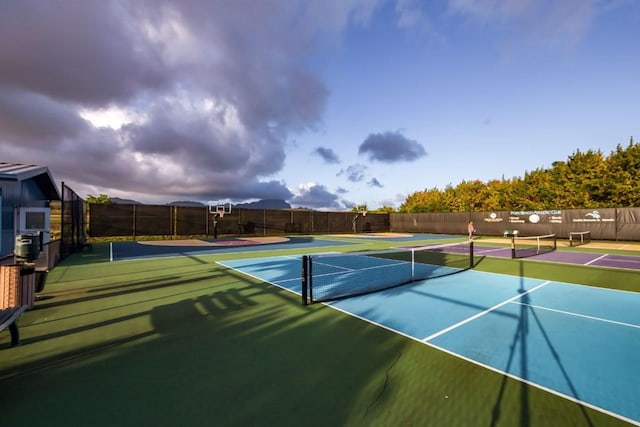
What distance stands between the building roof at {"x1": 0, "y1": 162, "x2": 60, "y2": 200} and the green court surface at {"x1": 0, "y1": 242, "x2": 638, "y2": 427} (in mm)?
3773

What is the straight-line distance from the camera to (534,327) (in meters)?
4.97

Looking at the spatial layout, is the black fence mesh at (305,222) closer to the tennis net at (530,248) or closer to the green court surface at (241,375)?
the tennis net at (530,248)

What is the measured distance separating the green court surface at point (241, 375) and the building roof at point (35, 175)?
12.4 ft

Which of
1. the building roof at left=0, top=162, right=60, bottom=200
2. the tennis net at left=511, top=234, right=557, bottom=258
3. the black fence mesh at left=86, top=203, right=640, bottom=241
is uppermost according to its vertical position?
the building roof at left=0, top=162, right=60, bottom=200

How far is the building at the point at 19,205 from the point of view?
7348 mm

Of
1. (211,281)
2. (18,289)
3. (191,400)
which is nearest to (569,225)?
(211,281)

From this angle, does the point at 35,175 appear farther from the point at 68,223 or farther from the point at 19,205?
the point at 68,223

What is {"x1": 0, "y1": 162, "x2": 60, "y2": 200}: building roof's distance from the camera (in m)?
7.36

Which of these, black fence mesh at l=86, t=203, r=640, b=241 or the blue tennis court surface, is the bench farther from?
black fence mesh at l=86, t=203, r=640, b=241

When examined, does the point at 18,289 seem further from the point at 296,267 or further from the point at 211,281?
the point at 296,267

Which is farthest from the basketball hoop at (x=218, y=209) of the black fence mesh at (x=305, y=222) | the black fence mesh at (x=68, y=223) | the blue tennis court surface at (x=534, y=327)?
the blue tennis court surface at (x=534, y=327)

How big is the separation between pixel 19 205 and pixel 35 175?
108 cm

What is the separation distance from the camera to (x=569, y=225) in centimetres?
2428

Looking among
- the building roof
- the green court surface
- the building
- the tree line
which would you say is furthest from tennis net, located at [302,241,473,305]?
the tree line
